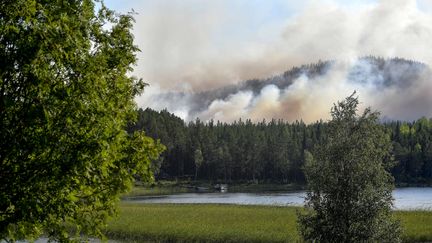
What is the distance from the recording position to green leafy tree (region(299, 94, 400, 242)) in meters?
24.3

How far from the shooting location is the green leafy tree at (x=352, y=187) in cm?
2434

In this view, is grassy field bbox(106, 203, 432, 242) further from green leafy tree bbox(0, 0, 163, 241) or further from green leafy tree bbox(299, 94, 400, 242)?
green leafy tree bbox(0, 0, 163, 241)

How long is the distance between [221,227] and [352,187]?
26.3 m

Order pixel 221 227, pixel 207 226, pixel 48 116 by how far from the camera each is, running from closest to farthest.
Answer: pixel 48 116 → pixel 221 227 → pixel 207 226

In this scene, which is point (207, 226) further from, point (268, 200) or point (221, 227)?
point (268, 200)

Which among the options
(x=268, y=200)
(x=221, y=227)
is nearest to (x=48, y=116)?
(x=221, y=227)

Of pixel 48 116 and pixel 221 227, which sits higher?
pixel 48 116

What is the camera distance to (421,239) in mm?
42156

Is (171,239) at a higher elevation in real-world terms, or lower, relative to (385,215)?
lower

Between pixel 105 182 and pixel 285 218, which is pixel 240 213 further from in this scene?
pixel 105 182

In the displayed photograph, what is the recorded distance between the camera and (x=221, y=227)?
4900cm

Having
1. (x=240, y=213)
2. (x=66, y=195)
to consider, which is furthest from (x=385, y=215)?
(x=240, y=213)

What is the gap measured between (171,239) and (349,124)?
26526 millimetres

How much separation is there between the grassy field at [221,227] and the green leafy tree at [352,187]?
1511cm
